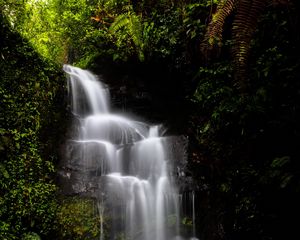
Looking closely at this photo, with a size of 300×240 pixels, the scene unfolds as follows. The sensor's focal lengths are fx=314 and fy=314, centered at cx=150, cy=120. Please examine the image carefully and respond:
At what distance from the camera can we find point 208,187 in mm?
5770

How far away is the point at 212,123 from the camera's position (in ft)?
19.8

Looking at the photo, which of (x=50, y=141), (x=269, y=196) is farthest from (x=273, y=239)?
(x=50, y=141)

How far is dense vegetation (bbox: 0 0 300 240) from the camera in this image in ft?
13.2

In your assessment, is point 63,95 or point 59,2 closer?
point 63,95

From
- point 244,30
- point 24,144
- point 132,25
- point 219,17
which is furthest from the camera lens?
point 132,25

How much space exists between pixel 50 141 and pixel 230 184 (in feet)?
11.3

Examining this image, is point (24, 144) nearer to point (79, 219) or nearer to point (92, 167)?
point (92, 167)

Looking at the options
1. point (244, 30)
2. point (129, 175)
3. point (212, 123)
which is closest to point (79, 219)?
point (129, 175)

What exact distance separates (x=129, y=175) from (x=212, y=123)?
198 centimetres

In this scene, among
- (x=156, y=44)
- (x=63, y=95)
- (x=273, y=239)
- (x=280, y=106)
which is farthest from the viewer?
(x=156, y=44)

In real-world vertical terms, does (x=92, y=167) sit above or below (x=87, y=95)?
below

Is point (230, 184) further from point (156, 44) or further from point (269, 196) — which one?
point (156, 44)

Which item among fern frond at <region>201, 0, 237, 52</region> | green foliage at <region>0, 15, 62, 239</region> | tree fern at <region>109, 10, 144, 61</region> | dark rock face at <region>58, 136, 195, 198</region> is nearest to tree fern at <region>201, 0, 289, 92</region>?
fern frond at <region>201, 0, 237, 52</region>

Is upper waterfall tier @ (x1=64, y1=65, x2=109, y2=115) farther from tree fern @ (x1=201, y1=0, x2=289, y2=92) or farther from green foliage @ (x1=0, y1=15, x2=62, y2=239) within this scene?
tree fern @ (x1=201, y1=0, x2=289, y2=92)
